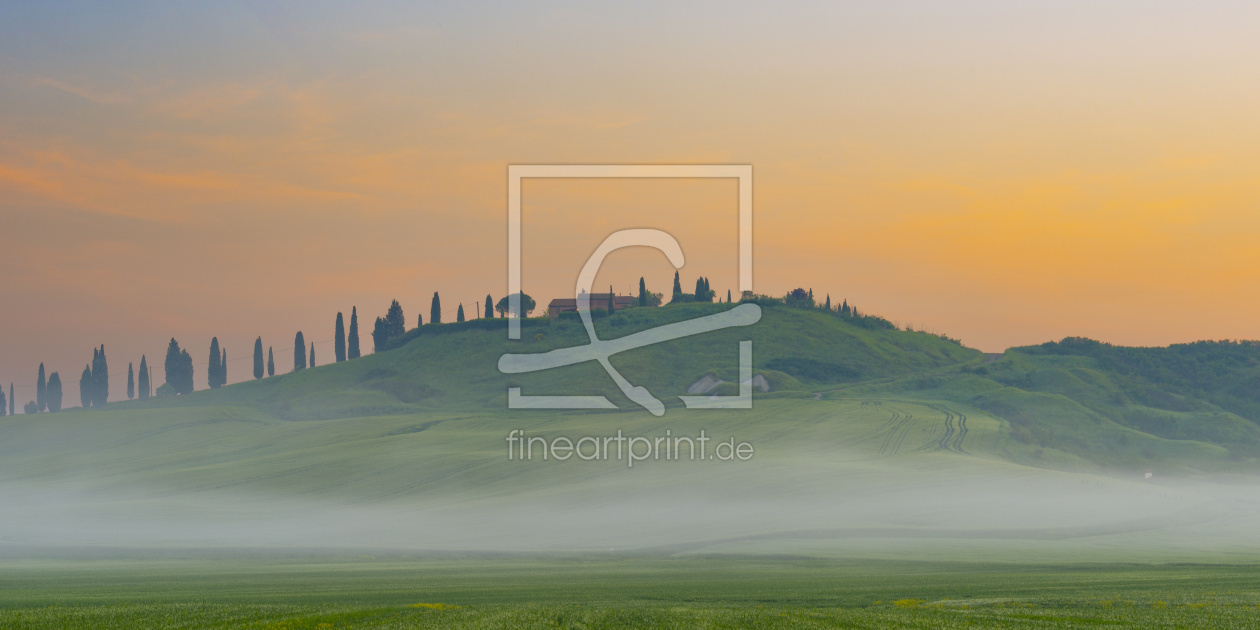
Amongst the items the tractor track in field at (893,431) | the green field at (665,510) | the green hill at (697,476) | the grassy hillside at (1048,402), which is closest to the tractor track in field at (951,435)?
the green hill at (697,476)

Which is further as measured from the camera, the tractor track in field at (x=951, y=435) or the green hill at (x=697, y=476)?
the tractor track in field at (x=951, y=435)

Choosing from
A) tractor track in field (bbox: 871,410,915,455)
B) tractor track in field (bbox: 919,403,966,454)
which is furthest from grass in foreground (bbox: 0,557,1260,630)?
tractor track in field (bbox: 919,403,966,454)

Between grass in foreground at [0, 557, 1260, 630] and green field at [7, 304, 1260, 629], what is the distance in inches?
9.8

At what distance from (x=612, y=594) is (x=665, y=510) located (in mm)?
49309

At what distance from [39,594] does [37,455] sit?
388 feet

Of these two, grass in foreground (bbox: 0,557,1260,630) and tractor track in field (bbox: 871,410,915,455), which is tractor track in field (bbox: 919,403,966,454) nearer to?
tractor track in field (bbox: 871,410,915,455)

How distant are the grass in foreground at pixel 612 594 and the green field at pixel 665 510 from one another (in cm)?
25

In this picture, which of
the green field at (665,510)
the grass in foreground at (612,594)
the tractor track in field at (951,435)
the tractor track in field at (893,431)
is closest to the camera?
the grass in foreground at (612,594)

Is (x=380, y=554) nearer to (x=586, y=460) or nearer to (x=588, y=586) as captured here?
(x=588, y=586)

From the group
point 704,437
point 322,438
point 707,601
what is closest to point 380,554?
point 707,601

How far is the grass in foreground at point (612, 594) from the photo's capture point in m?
29.9

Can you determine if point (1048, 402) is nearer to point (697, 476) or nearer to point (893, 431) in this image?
point (893, 431)

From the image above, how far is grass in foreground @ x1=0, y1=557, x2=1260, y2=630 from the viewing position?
98.2 feet

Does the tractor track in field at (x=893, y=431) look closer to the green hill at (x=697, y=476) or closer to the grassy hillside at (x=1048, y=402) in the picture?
the green hill at (x=697, y=476)
